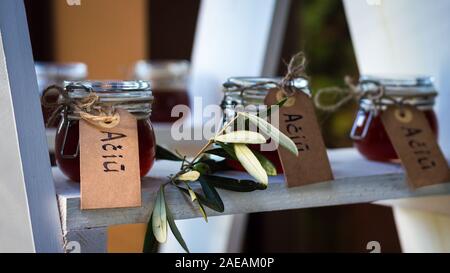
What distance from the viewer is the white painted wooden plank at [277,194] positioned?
1.92ft

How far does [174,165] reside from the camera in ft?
2.47

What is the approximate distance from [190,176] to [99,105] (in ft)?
0.38

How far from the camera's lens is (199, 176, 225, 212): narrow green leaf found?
60 cm

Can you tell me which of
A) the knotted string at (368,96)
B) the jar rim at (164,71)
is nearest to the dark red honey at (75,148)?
the knotted string at (368,96)

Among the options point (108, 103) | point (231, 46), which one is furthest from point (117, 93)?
point (231, 46)

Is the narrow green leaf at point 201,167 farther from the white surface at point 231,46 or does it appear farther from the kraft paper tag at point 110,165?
the white surface at point 231,46

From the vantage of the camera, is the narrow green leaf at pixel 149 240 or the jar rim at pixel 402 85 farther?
the jar rim at pixel 402 85

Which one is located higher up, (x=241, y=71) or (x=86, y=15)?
(x=241, y=71)

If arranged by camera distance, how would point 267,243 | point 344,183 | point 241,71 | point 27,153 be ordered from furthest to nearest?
point 267,243 < point 241,71 < point 344,183 < point 27,153

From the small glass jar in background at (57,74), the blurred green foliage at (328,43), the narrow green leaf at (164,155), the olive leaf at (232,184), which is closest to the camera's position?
the olive leaf at (232,184)

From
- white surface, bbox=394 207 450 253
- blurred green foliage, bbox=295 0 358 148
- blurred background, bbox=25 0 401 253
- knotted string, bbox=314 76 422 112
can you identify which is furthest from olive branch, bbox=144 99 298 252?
blurred green foliage, bbox=295 0 358 148

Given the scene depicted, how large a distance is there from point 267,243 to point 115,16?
1316 mm

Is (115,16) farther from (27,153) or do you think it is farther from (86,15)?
(27,153)
